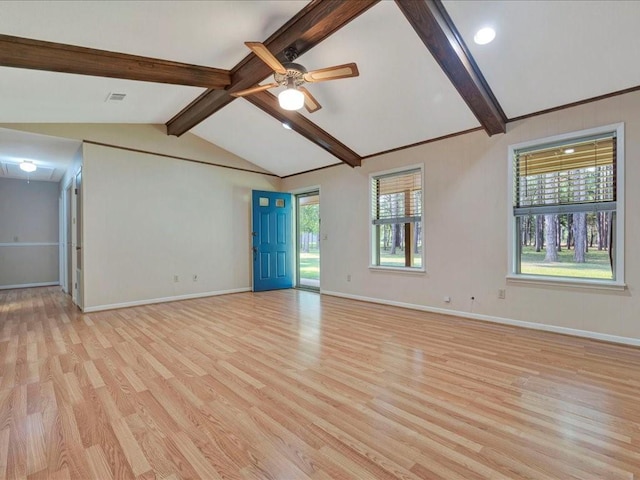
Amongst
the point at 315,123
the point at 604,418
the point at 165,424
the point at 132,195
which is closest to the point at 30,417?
the point at 165,424

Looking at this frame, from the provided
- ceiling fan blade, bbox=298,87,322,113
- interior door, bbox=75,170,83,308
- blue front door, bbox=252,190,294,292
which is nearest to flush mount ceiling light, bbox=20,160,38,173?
interior door, bbox=75,170,83,308

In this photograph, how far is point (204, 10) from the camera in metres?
2.56

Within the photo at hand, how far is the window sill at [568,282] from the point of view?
3.26m

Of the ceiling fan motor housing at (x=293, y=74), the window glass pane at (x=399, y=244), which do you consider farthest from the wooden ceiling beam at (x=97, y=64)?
the window glass pane at (x=399, y=244)

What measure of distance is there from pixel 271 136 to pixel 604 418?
5.25 meters

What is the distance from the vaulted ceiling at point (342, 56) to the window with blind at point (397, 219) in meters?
0.86

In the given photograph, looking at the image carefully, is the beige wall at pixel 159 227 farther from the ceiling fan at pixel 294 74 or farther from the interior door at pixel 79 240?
the ceiling fan at pixel 294 74

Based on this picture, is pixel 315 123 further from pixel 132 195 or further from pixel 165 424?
pixel 165 424

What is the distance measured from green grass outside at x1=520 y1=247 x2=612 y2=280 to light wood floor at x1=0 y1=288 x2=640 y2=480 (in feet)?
2.49

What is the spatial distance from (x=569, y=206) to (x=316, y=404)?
3538 mm

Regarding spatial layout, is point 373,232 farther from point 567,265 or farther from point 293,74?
point 293,74

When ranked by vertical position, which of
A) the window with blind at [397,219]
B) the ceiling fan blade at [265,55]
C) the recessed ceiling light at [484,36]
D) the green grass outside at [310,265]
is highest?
the recessed ceiling light at [484,36]

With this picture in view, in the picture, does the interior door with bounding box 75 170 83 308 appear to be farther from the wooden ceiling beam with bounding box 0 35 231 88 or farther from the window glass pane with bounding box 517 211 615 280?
the window glass pane with bounding box 517 211 615 280

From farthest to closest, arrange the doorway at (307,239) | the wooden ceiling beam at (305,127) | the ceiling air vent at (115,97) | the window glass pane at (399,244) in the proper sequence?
the doorway at (307,239) < the window glass pane at (399,244) < the wooden ceiling beam at (305,127) < the ceiling air vent at (115,97)
